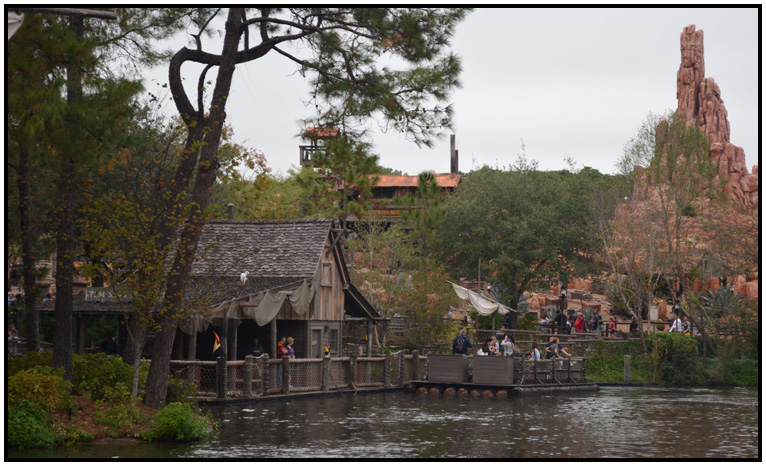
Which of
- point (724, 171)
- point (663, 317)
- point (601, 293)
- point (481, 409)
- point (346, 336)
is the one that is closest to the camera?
point (481, 409)

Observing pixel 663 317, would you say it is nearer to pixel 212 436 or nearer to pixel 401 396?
pixel 401 396

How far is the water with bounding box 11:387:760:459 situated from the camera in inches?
700

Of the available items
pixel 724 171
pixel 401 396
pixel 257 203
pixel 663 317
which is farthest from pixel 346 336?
pixel 724 171

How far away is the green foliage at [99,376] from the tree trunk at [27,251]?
8.37 ft

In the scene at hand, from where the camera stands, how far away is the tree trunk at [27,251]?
70.2 feet

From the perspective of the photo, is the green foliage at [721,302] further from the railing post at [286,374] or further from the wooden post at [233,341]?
the wooden post at [233,341]

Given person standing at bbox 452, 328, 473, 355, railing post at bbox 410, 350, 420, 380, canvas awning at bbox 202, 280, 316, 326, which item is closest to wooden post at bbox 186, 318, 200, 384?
canvas awning at bbox 202, 280, 316, 326

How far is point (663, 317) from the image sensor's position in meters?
66.1

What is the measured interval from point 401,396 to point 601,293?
4778 cm

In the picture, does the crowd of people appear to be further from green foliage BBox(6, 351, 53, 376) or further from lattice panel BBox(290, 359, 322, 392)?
green foliage BBox(6, 351, 53, 376)

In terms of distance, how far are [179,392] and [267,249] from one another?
45.2 feet

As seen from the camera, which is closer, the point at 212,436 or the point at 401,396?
the point at 212,436

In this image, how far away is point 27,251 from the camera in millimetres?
23109

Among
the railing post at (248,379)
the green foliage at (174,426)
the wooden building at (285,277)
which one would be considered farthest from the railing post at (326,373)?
the green foliage at (174,426)
